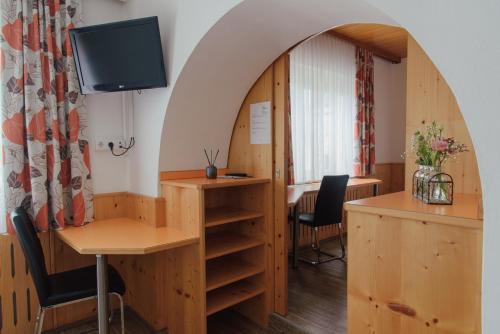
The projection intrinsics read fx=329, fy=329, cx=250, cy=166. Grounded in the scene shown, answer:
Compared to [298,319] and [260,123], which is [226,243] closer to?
[298,319]

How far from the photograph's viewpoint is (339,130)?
4.50 meters

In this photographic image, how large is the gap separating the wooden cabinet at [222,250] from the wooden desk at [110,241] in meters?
0.14

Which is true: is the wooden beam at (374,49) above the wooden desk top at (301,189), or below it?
above

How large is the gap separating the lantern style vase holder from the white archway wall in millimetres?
437

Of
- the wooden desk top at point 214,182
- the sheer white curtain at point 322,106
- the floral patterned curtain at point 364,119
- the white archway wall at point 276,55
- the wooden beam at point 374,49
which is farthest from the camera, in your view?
the floral patterned curtain at point 364,119

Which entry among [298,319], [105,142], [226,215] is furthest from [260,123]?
[298,319]

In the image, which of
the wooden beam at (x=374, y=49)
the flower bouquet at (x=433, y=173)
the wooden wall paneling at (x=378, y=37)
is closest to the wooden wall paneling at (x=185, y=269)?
the flower bouquet at (x=433, y=173)

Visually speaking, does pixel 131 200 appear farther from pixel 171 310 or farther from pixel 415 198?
pixel 415 198

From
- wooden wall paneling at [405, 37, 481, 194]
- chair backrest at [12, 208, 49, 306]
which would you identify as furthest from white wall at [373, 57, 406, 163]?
chair backrest at [12, 208, 49, 306]

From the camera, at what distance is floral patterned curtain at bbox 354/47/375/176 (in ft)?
15.4

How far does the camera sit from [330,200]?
3383 mm

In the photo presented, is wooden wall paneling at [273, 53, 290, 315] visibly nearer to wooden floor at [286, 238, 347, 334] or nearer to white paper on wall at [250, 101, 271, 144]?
white paper on wall at [250, 101, 271, 144]

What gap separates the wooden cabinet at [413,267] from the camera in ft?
3.56

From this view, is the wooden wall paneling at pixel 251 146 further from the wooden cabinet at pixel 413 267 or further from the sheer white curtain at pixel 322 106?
the sheer white curtain at pixel 322 106
